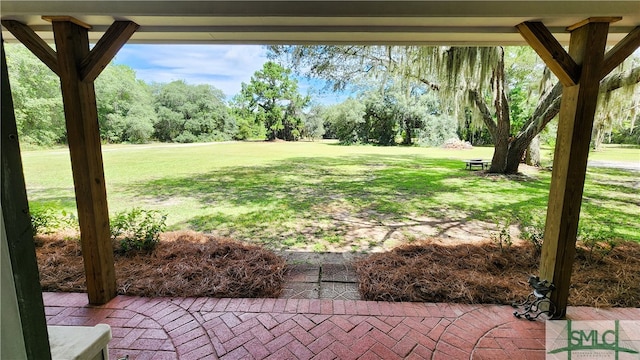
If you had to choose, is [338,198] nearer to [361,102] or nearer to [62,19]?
[62,19]

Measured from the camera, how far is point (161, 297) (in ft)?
7.64

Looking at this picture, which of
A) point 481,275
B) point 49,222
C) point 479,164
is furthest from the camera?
point 479,164

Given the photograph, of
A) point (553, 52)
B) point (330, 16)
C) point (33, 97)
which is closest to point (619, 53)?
point (553, 52)

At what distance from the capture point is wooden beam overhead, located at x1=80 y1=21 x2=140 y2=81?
6.38ft

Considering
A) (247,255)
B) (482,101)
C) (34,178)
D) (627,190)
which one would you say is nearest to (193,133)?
(34,178)

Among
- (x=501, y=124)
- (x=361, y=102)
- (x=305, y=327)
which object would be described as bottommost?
(x=305, y=327)

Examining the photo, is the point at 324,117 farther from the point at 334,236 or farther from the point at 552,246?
the point at 552,246

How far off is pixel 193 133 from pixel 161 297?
20.9 m

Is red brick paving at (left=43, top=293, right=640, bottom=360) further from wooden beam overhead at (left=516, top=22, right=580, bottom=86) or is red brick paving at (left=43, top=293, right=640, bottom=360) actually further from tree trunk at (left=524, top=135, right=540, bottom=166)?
tree trunk at (left=524, top=135, right=540, bottom=166)

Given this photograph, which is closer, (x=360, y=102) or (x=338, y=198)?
(x=338, y=198)

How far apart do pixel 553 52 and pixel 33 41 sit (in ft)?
10.9

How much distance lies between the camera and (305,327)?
2021 millimetres

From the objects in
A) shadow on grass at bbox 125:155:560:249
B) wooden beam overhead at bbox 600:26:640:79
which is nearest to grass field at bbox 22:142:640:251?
shadow on grass at bbox 125:155:560:249

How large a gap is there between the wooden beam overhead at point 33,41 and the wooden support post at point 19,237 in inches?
80.3
